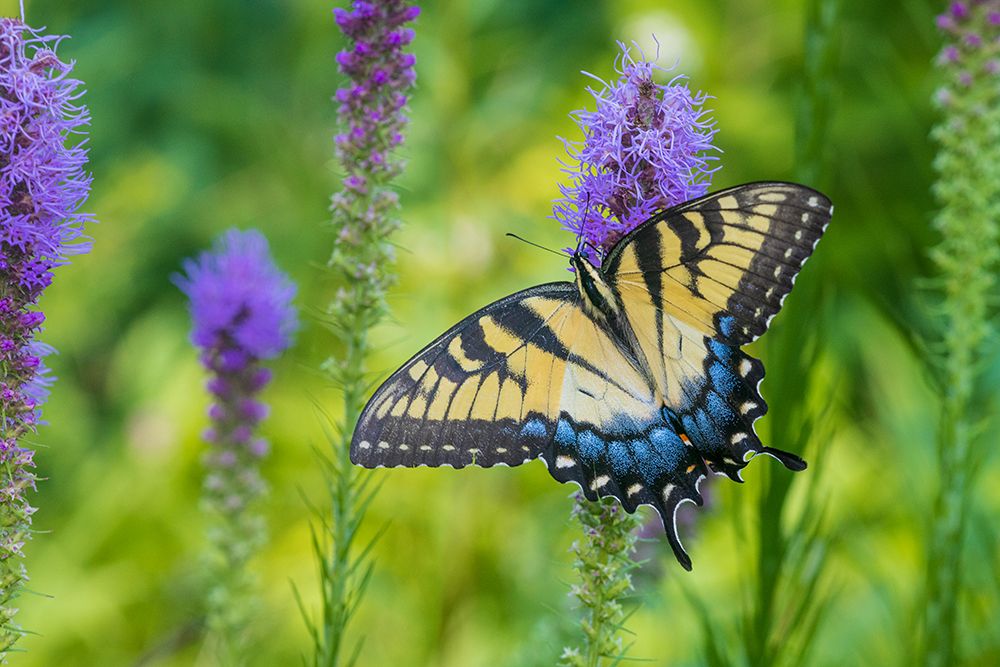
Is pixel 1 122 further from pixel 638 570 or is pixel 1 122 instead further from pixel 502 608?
pixel 502 608

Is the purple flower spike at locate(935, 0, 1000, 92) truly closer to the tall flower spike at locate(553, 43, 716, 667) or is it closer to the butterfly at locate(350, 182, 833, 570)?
the butterfly at locate(350, 182, 833, 570)

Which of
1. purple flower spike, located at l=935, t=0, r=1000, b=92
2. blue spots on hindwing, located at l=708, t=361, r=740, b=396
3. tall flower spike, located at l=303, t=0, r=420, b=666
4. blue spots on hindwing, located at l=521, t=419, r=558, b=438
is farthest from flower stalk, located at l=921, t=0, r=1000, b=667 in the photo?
tall flower spike, located at l=303, t=0, r=420, b=666

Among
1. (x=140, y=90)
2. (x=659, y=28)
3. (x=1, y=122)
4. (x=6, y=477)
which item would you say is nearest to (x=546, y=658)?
(x=6, y=477)

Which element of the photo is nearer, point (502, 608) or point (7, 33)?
point (7, 33)

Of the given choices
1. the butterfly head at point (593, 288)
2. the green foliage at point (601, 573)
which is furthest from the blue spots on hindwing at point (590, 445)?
the butterfly head at point (593, 288)

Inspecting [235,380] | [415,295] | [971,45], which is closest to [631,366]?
[971,45]

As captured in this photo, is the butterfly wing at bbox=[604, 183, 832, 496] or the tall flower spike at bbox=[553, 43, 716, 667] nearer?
the tall flower spike at bbox=[553, 43, 716, 667]

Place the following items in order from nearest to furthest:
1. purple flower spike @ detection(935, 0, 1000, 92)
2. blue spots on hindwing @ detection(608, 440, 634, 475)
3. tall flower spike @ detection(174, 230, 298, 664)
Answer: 1. blue spots on hindwing @ detection(608, 440, 634, 475)
2. purple flower spike @ detection(935, 0, 1000, 92)
3. tall flower spike @ detection(174, 230, 298, 664)
